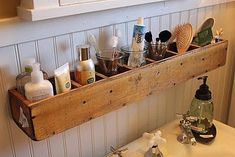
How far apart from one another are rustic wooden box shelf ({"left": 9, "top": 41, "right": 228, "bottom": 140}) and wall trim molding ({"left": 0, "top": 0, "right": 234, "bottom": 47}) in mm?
147

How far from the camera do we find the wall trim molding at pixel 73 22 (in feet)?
2.55

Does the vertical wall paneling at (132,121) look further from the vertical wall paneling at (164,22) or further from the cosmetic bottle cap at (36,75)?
the cosmetic bottle cap at (36,75)

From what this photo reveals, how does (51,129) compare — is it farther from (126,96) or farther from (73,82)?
(126,96)

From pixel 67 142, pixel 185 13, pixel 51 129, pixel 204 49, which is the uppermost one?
pixel 185 13

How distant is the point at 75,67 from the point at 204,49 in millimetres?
502

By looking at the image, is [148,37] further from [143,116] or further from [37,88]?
[37,88]

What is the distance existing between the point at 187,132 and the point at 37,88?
25.9 inches

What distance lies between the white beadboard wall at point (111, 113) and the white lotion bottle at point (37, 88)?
0.07 m

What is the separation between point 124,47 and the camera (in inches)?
40.7

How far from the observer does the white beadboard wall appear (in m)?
0.84

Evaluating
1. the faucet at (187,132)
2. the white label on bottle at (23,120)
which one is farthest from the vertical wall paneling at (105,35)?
the faucet at (187,132)

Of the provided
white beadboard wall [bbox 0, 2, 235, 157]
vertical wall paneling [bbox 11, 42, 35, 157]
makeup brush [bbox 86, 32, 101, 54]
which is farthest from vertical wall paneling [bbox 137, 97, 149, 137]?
vertical wall paneling [bbox 11, 42, 35, 157]

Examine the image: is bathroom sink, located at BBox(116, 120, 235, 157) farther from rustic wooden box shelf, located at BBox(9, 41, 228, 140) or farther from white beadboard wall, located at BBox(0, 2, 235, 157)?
rustic wooden box shelf, located at BBox(9, 41, 228, 140)

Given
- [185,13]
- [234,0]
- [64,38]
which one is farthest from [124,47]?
[234,0]
